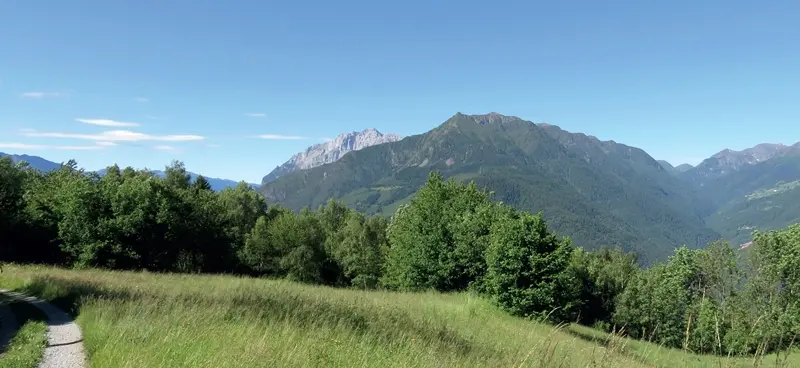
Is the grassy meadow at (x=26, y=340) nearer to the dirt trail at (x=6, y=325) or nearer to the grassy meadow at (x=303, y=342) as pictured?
the dirt trail at (x=6, y=325)

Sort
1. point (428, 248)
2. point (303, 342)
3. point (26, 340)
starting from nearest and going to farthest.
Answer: point (303, 342)
point (26, 340)
point (428, 248)

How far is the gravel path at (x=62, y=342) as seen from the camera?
8.17 metres

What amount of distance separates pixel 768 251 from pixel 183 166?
79.0m

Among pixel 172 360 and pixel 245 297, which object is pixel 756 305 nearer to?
pixel 245 297

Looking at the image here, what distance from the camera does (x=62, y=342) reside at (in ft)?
31.7

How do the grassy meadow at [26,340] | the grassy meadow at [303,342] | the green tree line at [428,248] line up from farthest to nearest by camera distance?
the green tree line at [428,248] → the grassy meadow at [26,340] → the grassy meadow at [303,342]

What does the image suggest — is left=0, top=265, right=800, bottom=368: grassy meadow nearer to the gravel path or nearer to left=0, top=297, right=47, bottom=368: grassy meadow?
the gravel path

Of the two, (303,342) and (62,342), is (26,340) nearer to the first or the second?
(62,342)

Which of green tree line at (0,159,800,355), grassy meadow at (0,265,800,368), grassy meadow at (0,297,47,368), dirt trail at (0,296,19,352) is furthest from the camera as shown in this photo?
green tree line at (0,159,800,355)

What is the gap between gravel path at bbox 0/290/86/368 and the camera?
26.8 feet

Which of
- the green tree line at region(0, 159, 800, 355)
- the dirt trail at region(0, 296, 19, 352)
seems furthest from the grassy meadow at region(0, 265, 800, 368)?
the green tree line at region(0, 159, 800, 355)

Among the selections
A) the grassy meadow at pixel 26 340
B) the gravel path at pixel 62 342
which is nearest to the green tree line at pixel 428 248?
the gravel path at pixel 62 342

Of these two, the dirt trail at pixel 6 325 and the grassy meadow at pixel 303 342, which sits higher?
the grassy meadow at pixel 303 342

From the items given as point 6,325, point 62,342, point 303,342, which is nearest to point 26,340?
point 62,342
